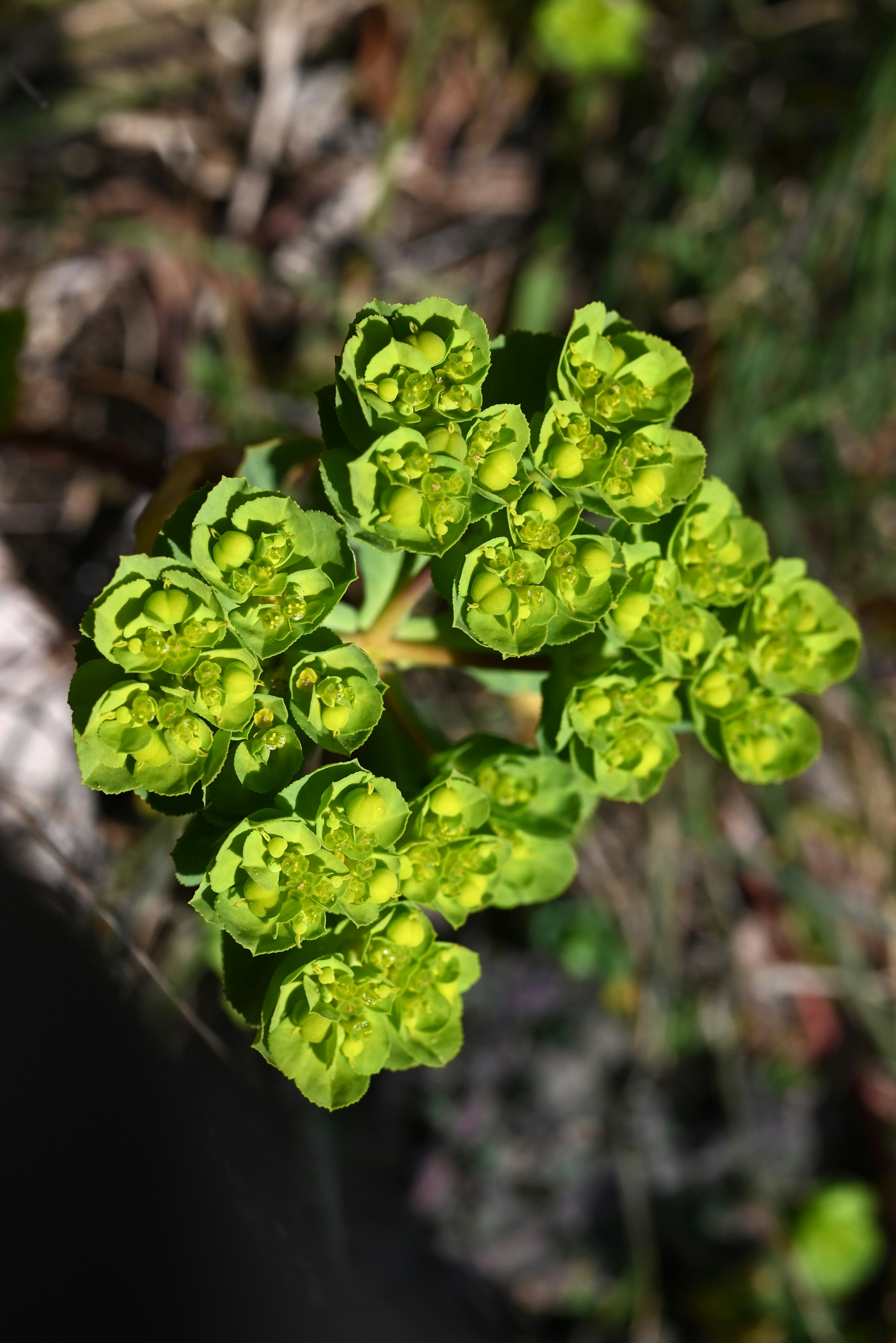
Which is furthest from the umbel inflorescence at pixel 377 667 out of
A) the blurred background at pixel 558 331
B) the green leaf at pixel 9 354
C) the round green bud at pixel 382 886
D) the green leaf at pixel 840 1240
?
the green leaf at pixel 840 1240

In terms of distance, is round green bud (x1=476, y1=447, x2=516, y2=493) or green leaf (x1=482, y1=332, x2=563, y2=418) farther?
green leaf (x1=482, y1=332, x2=563, y2=418)

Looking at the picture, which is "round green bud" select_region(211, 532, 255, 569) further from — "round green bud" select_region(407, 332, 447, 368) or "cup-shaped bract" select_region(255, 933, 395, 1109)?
"cup-shaped bract" select_region(255, 933, 395, 1109)

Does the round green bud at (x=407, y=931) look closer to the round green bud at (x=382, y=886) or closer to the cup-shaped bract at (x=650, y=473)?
the round green bud at (x=382, y=886)

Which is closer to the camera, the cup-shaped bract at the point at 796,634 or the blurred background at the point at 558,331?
the cup-shaped bract at the point at 796,634

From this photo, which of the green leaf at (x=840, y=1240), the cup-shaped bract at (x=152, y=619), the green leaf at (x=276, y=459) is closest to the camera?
the cup-shaped bract at (x=152, y=619)

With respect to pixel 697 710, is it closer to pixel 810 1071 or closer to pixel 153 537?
pixel 153 537

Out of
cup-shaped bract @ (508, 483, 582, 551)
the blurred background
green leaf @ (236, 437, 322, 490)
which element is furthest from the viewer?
the blurred background

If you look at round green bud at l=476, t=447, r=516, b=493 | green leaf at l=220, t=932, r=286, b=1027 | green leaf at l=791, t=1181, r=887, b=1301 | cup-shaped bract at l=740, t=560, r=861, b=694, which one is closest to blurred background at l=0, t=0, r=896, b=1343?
green leaf at l=791, t=1181, r=887, b=1301

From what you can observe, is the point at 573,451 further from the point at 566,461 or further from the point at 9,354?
the point at 9,354
